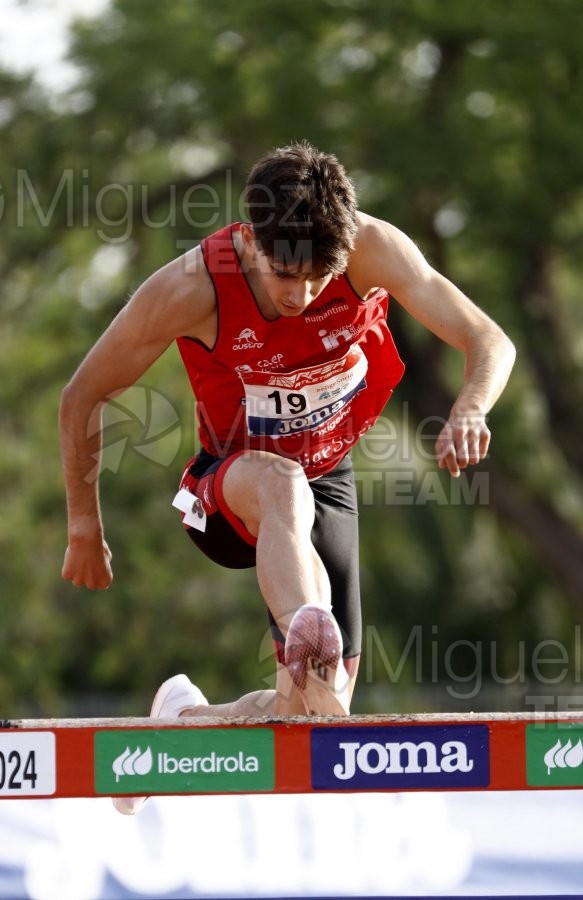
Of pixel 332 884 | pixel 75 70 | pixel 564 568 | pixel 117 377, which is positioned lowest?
pixel 332 884

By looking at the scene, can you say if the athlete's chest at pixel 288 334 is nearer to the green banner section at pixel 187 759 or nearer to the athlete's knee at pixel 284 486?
the athlete's knee at pixel 284 486

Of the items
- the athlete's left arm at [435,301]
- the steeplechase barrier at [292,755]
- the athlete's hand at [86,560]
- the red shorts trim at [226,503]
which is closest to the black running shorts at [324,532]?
the red shorts trim at [226,503]

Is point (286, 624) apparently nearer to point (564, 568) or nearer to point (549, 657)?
point (564, 568)

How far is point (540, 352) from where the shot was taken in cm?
1388

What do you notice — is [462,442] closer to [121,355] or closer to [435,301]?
[435,301]

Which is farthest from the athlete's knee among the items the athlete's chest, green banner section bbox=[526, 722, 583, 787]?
green banner section bbox=[526, 722, 583, 787]

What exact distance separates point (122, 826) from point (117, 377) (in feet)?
3.79

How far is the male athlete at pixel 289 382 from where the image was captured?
3312 millimetres

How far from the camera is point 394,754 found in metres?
2.75

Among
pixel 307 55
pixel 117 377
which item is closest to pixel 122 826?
pixel 117 377

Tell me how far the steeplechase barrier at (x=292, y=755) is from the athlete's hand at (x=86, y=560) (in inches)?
43.7

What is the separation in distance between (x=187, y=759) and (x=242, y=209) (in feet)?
35.0

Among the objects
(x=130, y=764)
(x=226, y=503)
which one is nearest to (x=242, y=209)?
(x=226, y=503)

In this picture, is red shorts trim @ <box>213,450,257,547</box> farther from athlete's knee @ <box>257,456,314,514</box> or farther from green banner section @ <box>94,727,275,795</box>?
green banner section @ <box>94,727,275,795</box>
